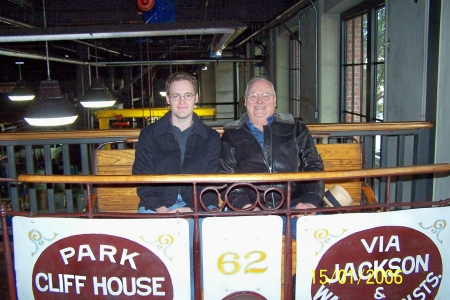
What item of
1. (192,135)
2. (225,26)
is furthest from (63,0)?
(192,135)

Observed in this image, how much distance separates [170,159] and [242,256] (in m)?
0.91

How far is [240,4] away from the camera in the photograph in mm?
8023

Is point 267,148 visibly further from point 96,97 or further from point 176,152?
point 96,97

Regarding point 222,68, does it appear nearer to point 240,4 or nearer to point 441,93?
point 240,4

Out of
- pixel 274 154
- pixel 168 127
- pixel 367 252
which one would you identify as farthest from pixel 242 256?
pixel 168 127

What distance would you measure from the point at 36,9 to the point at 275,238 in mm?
7321

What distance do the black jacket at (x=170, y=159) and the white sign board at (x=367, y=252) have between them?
0.82 metres

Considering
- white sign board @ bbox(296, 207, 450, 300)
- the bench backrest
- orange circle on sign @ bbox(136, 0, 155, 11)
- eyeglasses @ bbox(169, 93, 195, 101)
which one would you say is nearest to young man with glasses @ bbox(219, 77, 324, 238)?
eyeglasses @ bbox(169, 93, 195, 101)

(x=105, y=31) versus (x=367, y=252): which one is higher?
(x=105, y=31)

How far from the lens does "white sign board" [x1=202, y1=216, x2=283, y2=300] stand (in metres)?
1.96

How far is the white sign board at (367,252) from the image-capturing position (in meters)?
2.00

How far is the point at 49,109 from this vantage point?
12.9 feet

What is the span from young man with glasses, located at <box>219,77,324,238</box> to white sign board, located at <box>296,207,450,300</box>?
0.60 m

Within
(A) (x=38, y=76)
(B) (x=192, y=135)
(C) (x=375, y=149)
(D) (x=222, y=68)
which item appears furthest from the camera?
(D) (x=222, y=68)
